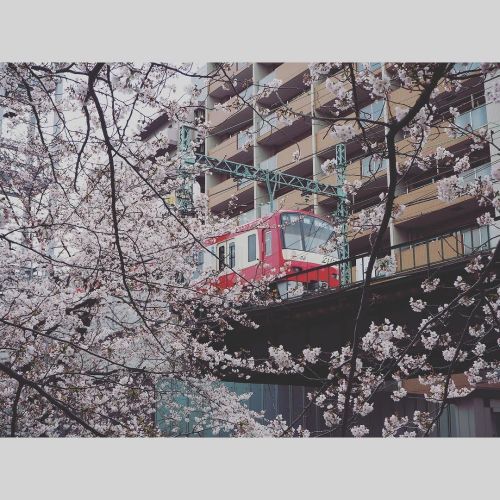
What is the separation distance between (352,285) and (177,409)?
1535mm

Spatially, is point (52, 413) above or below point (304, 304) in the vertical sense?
below

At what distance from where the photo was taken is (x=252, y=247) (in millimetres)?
5949

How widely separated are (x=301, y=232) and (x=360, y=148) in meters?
3.00

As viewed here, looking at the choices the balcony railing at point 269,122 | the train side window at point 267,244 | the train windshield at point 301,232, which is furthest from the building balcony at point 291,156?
the train side window at point 267,244

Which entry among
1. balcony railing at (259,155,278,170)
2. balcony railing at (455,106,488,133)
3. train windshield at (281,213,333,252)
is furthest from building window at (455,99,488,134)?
train windshield at (281,213,333,252)

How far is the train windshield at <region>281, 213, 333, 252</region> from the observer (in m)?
5.40

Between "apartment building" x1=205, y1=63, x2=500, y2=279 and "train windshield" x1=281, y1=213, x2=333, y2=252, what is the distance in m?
0.57

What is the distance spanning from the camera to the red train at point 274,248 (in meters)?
5.06

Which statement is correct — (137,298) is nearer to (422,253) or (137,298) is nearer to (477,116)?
(422,253)

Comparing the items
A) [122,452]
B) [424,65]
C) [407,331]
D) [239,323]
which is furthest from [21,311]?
[424,65]

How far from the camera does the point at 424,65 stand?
1.76 meters

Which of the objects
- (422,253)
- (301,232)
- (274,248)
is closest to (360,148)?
(422,253)

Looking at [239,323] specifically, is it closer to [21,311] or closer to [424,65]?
[21,311]

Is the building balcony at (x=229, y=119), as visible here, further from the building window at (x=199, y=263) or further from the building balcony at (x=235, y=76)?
the building window at (x=199, y=263)
